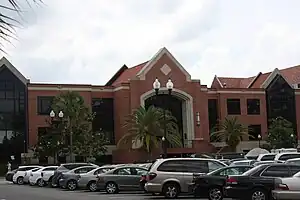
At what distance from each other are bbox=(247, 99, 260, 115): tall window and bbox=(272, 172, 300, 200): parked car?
193 feet

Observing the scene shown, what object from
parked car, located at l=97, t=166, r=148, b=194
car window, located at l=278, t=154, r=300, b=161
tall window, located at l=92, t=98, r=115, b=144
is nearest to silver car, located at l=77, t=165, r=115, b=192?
parked car, located at l=97, t=166, r=148, b=194

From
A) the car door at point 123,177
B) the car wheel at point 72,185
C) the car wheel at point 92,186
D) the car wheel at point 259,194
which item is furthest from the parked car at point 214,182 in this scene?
the car wheel at point 72,185

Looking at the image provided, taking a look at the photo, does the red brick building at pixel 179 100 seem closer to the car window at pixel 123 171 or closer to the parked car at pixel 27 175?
the parked car at pixel 27 175

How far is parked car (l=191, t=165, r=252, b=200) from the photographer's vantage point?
68.5 ft

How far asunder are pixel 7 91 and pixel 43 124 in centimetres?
544

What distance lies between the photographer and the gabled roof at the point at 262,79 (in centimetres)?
7788

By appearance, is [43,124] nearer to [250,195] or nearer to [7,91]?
[7,91]

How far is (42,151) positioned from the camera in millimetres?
60406

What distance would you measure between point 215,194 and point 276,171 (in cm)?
304

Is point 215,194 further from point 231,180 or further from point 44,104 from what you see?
point 44,104

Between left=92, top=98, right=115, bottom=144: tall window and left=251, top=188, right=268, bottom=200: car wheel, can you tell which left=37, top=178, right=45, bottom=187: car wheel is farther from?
left=92, top=98, right=115, bottom=144: tall window

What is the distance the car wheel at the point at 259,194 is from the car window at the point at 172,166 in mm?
5927

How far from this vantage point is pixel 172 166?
24.0 metres

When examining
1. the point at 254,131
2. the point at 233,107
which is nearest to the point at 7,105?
the point at 233,107
